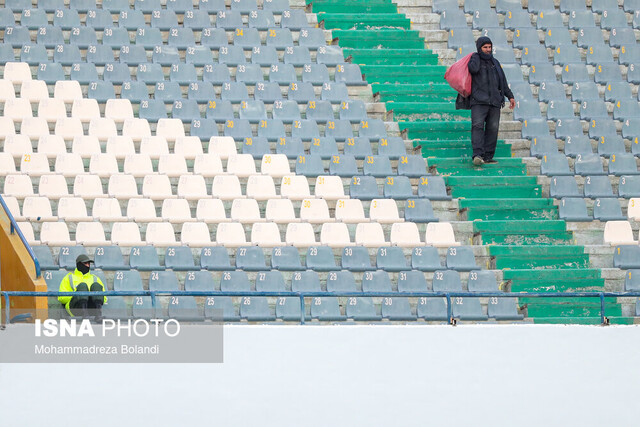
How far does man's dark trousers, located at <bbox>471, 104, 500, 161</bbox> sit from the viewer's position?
1241 centimetres

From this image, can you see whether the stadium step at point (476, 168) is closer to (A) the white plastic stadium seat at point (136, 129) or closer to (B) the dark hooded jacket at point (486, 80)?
(B) the dark hooded jacket at point (486, 80)

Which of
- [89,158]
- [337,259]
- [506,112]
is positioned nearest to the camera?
[337,259]

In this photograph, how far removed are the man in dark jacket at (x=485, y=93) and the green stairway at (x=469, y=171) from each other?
444mm

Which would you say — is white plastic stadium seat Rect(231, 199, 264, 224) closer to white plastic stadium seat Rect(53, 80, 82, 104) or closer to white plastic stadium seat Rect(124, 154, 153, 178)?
white plastic stadium seat Rect(124, 154, 153, 178)

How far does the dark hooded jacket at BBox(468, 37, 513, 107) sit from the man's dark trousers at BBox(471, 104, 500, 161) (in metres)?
0.08

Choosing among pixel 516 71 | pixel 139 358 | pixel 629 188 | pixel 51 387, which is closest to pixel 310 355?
pixel 139 358

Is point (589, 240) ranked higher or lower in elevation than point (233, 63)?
lower

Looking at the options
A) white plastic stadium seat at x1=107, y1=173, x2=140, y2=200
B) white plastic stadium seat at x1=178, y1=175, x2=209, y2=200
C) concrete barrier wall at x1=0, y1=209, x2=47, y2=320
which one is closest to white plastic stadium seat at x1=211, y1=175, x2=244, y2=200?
white plastic stadium seat at x1=178, y1=175, x2=209, y2=200

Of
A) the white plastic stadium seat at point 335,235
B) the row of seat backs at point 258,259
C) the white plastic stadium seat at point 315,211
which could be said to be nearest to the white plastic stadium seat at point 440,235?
the row of seat backs at point 258,259

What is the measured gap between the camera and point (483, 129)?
1271 cm

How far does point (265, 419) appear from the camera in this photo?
9273mm

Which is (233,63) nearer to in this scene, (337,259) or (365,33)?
(365,33)

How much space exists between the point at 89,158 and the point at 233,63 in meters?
2.25

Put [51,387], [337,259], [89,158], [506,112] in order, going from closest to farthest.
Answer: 1. [51,387]
2. [337,259]
3. [89,158]
4. [506,112]
